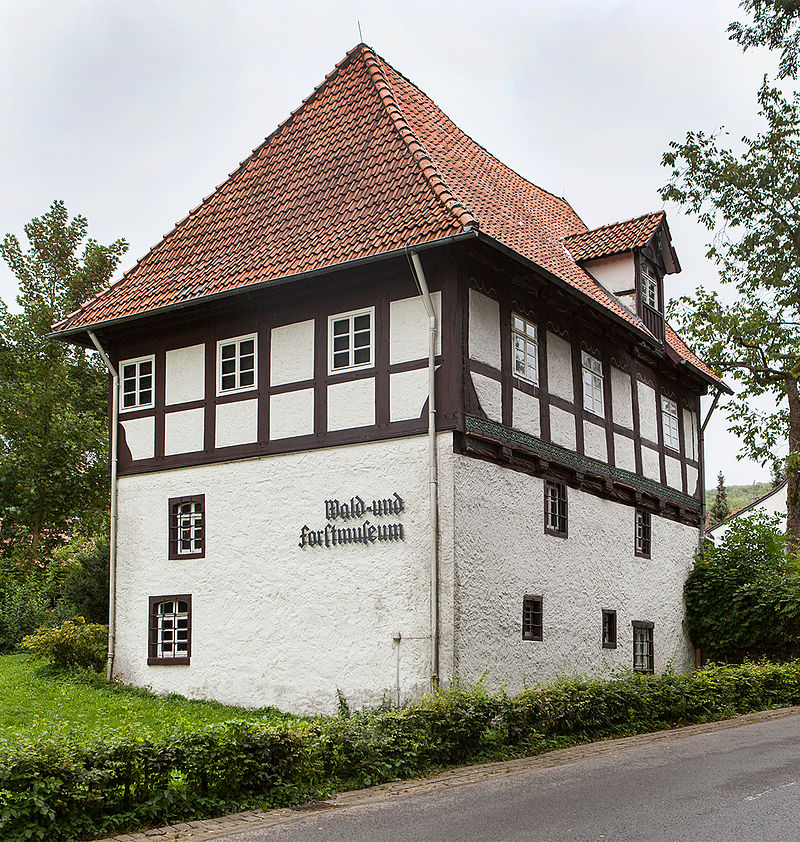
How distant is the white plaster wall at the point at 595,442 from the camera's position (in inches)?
759

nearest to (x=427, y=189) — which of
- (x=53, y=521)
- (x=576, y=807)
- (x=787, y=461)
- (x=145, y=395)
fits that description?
(x=145, y=395)

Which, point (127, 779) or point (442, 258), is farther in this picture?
point (442, 258)

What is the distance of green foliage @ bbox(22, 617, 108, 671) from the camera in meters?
19.3

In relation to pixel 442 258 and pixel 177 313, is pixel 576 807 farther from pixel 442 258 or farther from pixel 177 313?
pixel 177 313

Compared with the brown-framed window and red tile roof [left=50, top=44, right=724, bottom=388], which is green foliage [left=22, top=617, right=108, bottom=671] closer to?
the brown-framed window

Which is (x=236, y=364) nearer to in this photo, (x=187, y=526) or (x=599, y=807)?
(x=187, y=526)

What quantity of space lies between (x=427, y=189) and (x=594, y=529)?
22.5 feet

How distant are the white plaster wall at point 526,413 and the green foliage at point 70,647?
28.6 feet

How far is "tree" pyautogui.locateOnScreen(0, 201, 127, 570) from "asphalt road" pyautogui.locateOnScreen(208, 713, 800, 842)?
2413cm

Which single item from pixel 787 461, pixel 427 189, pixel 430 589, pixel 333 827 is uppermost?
pixel 427 189

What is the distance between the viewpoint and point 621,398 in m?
21.1

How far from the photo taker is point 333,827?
915cm

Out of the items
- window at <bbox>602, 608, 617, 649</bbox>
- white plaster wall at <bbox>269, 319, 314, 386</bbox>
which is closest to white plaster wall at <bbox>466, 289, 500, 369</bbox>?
white plaster wall at <bbox>269, 319, 314, 386</bbox>

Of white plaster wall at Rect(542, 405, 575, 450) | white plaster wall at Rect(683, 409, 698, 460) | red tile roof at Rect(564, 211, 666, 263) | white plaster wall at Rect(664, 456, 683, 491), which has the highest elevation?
red tile roof at Rect(564, 211, 666, 263)
